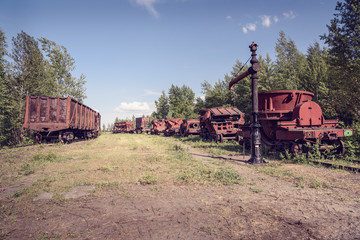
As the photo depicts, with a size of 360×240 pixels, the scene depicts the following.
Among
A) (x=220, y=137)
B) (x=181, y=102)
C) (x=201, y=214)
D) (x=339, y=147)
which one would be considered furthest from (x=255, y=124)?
(x=181, y=102)

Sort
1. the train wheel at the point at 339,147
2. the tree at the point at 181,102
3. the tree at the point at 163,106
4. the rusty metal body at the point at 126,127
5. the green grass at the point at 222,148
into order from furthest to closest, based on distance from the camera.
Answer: the tree at the point at 163,106
the tree at the point at 181,102
the rusty metal body at the point at 126,127
the green grass at the point at 222,148
the train wheel at the point at 339,147

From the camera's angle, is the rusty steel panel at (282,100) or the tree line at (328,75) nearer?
the rusty steel panel at (282,100)

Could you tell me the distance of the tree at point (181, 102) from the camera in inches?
2122

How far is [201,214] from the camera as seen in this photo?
3.13 m

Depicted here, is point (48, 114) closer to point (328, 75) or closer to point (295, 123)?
point (295, 123)

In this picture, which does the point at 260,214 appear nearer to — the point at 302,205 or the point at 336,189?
the point at 302,205

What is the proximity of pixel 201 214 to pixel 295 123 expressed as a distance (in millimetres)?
6518

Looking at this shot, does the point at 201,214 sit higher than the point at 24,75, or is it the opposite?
the point at 24,75

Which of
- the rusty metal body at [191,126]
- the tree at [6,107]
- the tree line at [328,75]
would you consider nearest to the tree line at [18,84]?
the tree at [6,107]

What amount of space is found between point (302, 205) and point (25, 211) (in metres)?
4.81

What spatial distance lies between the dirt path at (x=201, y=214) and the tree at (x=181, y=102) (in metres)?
46.6

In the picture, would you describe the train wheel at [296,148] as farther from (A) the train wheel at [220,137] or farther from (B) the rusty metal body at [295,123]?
(A) the train wheel at [220,137]

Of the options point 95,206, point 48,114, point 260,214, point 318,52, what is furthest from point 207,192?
point 318,52

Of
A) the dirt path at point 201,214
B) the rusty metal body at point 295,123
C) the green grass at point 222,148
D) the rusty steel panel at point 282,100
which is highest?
the rusty steel panel at point 282,100
